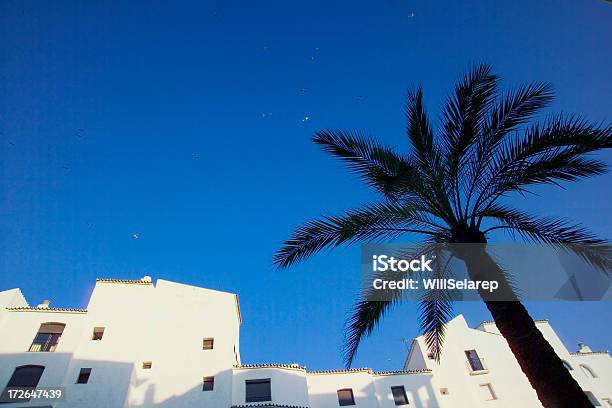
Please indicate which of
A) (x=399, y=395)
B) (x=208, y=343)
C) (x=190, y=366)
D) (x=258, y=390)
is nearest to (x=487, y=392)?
(x=399, y=395)

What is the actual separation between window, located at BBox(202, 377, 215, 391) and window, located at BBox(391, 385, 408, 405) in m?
11.8

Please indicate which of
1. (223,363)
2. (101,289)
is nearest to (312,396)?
(223,363)

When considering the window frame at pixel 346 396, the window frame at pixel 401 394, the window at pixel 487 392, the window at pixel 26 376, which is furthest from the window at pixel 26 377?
the window at pixel 487 392

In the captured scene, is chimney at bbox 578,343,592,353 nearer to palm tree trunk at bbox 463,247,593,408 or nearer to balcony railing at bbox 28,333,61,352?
palm tree trunk at bbox 463,247,593,408

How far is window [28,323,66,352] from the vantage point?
23.8 metres

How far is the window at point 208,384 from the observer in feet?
80.9

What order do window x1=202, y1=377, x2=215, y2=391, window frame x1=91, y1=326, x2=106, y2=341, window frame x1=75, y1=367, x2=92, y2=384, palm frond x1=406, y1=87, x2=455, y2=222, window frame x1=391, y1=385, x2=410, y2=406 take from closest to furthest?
1. palm frond x1=406, y1=87, x2=455, y2=222
2. window frame x1=75, y1=367, x2=92, y2=384
3. window x1=202, y1=377, x2=215, y2=391
4. window frame x1=91, y1=326, x2=106, y2=341
5. window frame x1=391, y1=385, x2=410, y2=406

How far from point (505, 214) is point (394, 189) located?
302 cm

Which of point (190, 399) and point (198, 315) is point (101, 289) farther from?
point (190, 399)

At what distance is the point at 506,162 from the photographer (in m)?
9.70

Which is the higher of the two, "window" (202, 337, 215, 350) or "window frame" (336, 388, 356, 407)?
"window" (202, 337, 215, 350)

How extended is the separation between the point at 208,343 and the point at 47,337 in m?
9.64

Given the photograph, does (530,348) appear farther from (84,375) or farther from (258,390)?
(84,375)

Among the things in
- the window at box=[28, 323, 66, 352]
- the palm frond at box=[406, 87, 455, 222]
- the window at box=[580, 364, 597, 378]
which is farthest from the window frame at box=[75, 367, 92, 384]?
the window at box=[580, 364, 597, 378]
